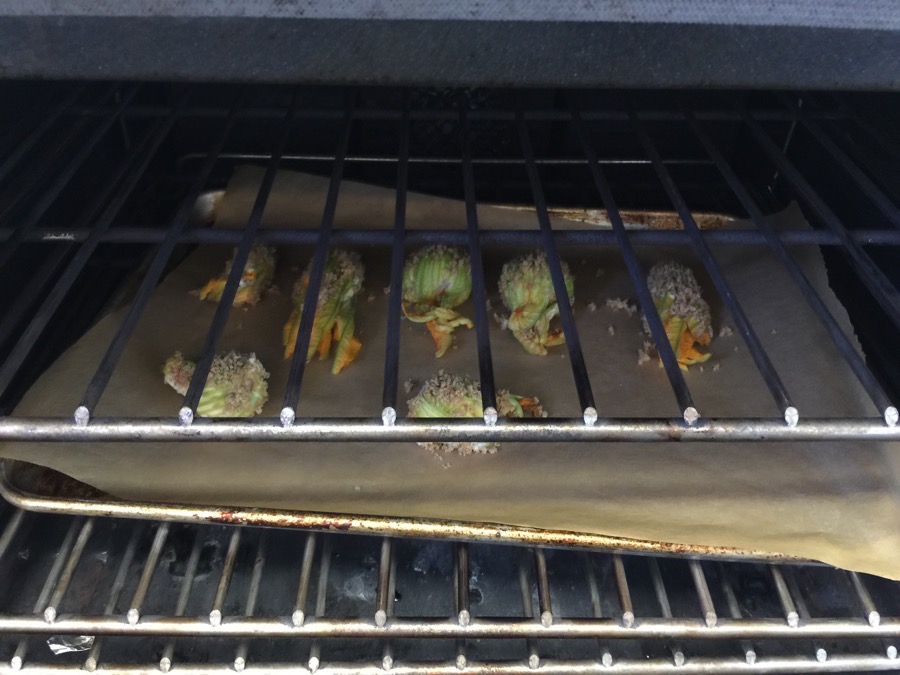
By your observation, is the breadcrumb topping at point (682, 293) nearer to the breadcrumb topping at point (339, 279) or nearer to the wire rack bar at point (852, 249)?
the wire rack bar at point (852, 249)

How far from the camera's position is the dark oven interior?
0.89m

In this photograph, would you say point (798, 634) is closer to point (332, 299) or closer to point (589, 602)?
point (589, 602)

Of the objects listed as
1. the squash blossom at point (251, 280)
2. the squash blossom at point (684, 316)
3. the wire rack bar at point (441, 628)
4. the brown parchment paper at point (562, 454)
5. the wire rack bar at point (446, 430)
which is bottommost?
the wire rack bar at point (441, 628)

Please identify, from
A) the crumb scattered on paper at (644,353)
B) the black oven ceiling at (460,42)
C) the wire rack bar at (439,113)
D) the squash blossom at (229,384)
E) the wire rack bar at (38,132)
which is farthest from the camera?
the wire rack bar at (439,113)

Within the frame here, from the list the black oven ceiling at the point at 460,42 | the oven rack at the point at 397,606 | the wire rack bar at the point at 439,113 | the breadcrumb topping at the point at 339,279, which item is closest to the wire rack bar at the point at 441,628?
the oven rack at the point at 397,606

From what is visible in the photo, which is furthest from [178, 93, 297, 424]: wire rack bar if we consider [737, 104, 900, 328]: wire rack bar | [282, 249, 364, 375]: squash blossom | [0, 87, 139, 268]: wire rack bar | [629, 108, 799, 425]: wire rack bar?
[737, 104, 900, 328]: wire rack bar

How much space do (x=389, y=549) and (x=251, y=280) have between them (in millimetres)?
573

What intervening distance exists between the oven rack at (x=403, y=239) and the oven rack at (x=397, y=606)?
0.77 feet

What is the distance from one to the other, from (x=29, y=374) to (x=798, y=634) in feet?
4.01

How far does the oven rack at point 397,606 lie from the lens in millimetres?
885

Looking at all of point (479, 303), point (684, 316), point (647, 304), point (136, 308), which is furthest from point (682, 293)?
point (136, 308)

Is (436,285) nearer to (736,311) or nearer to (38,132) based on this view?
(736,311)

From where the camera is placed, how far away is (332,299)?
47.6 inches

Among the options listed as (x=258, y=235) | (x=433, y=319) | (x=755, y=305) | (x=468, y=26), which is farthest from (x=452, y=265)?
(x=468, y=26)
